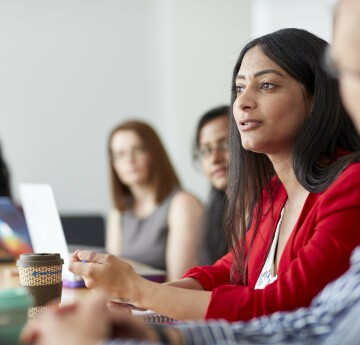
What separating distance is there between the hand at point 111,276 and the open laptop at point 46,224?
0.49m

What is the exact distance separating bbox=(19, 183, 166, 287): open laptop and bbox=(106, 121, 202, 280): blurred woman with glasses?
80 cm

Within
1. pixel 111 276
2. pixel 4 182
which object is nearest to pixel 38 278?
pixel 111 276

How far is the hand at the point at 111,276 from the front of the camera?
146 centimetres

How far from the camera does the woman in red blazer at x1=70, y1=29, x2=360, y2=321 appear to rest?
4.50 ft

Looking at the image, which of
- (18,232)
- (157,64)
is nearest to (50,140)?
(157,64)

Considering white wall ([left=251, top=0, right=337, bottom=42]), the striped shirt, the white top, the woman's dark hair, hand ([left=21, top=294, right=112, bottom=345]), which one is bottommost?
the white top

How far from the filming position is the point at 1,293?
105cm

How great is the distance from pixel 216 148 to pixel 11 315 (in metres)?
2.04

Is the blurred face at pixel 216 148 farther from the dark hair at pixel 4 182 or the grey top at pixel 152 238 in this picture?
the dark hair at pixel 4 182

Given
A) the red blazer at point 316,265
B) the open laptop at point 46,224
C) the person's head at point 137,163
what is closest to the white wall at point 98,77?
the person's head at point 137,163

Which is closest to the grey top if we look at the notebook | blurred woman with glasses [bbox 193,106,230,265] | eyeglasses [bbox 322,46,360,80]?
blurred woman with glasses [bbox 193,106,230,265]

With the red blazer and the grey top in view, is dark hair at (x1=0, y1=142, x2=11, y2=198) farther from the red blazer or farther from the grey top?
the red blazer

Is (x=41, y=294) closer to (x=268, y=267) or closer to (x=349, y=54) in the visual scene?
(x=268, y=267)

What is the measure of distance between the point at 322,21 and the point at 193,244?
183cm
